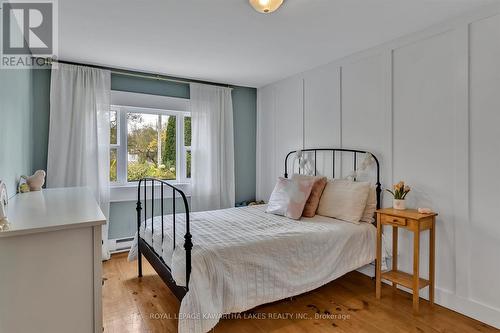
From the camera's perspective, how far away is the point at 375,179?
2.99m

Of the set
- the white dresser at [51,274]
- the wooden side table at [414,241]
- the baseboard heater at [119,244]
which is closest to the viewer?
the white dresser at [51,274]

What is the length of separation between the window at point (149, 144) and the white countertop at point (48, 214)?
1698mm

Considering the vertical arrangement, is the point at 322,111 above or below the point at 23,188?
above

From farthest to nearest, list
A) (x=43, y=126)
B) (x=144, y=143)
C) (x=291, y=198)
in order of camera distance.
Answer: (x=144, y=143)
(x=43, y=126)
(x=291, y=198)

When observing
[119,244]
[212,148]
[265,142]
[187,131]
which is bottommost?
[119,244]

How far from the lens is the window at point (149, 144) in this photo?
3.81 meters

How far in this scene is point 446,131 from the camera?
7.95ft

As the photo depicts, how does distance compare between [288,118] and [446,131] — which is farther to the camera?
[288,118]

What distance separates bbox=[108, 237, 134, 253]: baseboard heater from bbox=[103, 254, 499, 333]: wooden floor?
94 cm

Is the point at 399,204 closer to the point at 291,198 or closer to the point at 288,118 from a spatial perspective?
the point at 291,198

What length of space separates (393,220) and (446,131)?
88 centimetres

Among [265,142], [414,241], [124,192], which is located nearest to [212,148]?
[265,142]

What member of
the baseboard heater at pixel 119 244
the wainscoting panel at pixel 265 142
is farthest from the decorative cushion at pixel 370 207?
the baseboard heater at pixel 119 244

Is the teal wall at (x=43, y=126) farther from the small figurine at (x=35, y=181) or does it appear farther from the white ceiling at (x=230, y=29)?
the white ceiling at (x=230, y=29)
